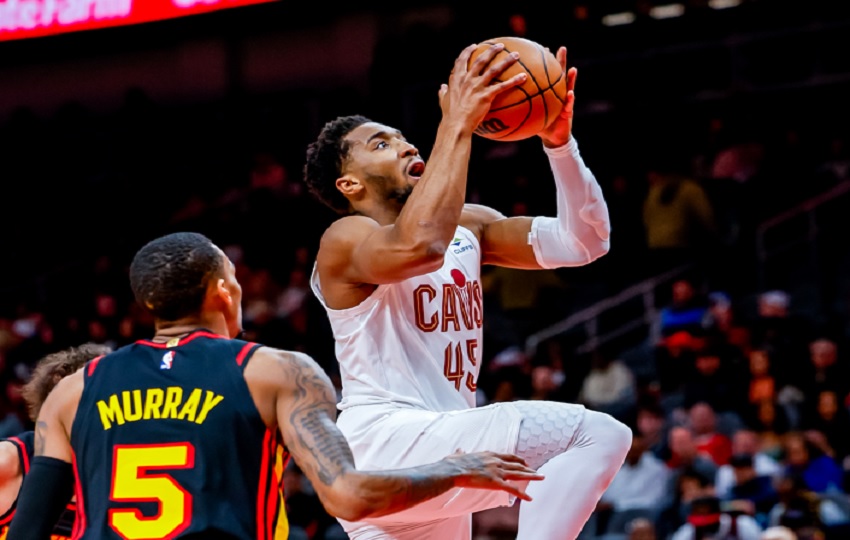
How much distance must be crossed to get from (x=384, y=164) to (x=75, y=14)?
874cm

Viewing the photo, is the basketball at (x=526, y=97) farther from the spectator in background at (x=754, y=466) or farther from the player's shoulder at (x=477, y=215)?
the spectator in background at (x=754, y=466)

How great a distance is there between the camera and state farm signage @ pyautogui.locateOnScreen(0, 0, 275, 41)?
1194cm

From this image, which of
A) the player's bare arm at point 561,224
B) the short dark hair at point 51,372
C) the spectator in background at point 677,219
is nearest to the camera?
the player's bare arm at point 561,224

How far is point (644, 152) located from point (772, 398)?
12.7 feet

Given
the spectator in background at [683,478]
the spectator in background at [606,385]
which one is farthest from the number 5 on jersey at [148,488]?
the spectator in background at [606,385]

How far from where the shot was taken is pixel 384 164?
15.8 feet

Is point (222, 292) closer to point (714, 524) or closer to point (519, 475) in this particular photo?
point (519, 475)

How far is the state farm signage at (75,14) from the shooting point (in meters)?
11.9

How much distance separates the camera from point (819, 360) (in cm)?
977

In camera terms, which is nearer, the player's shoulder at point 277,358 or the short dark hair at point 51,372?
the player's shoulder at point 277,358

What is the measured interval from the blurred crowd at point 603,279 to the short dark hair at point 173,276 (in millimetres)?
5362

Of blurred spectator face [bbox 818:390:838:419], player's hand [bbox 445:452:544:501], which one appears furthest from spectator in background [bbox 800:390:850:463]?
player's hand [bbox 445:452:544:501]

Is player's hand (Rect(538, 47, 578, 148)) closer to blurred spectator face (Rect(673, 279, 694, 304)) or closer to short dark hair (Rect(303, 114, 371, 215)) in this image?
short dark hair (Rect(303, 114, 371, 215))

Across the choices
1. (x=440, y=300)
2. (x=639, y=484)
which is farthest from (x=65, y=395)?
(x=639, y=484)
